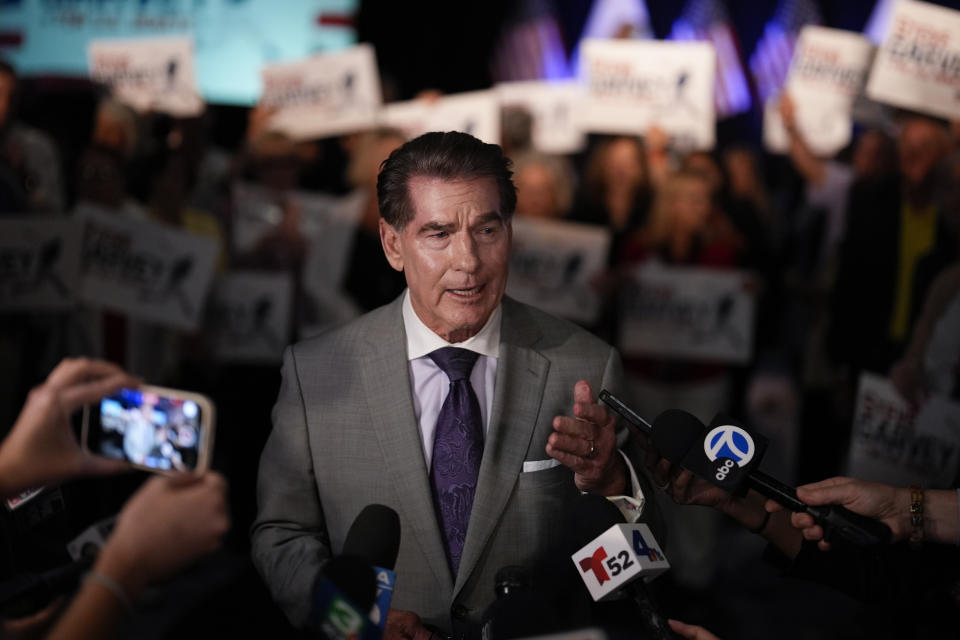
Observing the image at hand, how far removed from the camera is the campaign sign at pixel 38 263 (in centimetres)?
432

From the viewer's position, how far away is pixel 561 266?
16.2 ft

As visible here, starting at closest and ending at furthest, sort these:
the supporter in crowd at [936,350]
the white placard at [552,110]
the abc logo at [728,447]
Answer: the abc logo at [728,447] → the supporter in crowd at [936,350] → the white placard at [552,110]

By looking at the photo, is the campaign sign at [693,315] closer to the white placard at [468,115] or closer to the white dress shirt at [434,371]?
the white placard at [468,115]

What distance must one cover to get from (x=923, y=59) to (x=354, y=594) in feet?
12.0

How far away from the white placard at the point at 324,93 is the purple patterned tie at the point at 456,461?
3.91m

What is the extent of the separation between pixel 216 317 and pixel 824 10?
7.72m

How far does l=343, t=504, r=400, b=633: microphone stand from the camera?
165 cm

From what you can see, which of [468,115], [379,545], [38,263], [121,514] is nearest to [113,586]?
[121,514]

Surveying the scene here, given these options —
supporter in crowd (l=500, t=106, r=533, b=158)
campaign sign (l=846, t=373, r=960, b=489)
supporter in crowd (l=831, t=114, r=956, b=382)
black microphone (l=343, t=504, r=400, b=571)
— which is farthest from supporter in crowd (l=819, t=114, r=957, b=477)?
black microphone (l=343, t=504, r=400, b=571)

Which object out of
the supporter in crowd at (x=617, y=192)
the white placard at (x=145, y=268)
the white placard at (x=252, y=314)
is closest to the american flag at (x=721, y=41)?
the supporter in crowd at (x=617, y=192)

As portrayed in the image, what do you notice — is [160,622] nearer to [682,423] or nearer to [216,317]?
[216,317]

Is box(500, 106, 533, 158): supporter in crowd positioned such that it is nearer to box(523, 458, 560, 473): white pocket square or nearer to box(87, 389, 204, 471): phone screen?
box(523, 458, 560, 473): white pocket square

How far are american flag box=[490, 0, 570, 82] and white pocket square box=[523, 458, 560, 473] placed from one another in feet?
28.5

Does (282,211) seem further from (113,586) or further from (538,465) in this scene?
(113,586)
